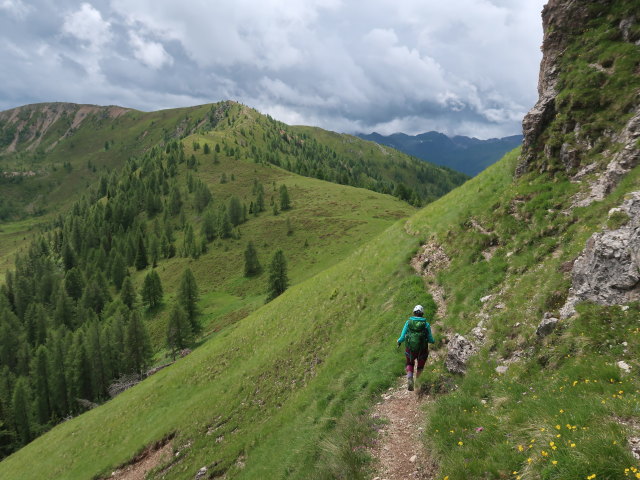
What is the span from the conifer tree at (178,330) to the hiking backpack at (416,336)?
6937 cm

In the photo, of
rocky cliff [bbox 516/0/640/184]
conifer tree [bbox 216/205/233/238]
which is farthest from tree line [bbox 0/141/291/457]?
rocky cliff [bbox 516/0/640/184]

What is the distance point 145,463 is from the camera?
2512 centimetres

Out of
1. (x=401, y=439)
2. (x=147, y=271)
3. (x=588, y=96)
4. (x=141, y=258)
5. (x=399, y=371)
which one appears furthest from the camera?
(x=141, y=258)

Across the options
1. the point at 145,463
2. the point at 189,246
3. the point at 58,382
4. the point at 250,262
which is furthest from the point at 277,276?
the point at 189,246

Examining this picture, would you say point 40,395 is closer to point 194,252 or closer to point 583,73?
point 194,252

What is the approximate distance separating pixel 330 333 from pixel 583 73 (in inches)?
916

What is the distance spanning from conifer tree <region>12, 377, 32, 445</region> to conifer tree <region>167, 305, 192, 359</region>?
26159mm

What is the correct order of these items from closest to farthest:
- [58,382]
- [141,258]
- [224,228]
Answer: [58,382] → [224,228] → [141,258]

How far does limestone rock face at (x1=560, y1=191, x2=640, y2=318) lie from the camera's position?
1022cm

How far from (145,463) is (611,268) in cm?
3059

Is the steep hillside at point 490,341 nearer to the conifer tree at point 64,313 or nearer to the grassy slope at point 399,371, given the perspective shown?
the grassy slope at point 399,371

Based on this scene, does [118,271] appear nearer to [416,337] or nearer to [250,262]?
[250,262]

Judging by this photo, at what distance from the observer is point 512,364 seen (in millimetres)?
11508

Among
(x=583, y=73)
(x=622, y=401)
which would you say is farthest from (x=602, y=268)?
(x=583, y=73)
